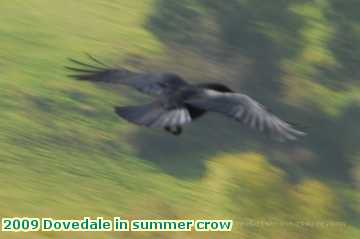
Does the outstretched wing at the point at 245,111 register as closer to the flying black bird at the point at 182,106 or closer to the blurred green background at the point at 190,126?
the flying black bird at the point at 182,106

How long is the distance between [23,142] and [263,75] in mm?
6709

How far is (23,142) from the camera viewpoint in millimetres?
16047

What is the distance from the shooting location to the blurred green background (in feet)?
51.6

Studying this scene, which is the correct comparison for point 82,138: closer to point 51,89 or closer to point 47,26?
point 51,89

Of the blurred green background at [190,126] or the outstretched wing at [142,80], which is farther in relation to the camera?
the blurred green background at [190,126]

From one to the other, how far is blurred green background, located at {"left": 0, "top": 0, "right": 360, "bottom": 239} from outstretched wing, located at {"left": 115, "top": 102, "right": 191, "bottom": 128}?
2.49m

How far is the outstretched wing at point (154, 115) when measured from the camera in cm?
1230

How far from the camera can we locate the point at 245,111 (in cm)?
1200

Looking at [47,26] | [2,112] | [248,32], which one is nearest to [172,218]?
[2,112]

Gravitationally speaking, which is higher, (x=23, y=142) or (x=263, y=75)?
(x=263, y=75)

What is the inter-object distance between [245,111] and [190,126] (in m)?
6.54

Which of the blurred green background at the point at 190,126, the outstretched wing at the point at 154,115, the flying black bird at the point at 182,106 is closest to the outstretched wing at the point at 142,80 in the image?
the flying black bird at the point at 182,106

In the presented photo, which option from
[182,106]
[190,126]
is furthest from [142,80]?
[190,126]

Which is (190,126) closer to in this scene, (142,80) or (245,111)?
(142,80)
